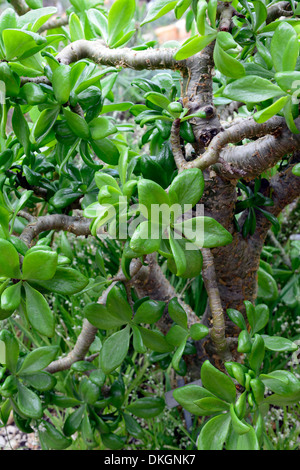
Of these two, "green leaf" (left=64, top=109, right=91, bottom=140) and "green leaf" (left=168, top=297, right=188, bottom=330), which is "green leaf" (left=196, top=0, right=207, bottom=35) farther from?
"green leaf" (left=168, top=297, right=188, bottom=330)

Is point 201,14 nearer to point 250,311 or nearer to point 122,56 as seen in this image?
point 122,56

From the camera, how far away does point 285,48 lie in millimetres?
432

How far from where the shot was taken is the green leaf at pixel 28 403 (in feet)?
2.05

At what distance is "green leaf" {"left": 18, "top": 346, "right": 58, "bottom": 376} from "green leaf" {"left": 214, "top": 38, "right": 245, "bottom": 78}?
47cm

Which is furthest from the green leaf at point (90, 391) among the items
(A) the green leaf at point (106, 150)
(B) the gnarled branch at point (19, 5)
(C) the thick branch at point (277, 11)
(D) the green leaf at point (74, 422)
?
(B) the gnarled branch at point (19, 5)

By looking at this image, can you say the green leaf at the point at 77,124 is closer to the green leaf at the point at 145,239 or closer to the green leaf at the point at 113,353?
the green leaf at the point at 145,239

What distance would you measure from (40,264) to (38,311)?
64 millimetres

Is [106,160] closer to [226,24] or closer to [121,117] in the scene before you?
[226,24]

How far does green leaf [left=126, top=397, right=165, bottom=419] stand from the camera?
794mm

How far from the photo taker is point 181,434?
110 cm

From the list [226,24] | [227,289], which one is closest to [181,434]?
[227,289]

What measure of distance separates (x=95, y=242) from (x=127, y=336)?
82 cm

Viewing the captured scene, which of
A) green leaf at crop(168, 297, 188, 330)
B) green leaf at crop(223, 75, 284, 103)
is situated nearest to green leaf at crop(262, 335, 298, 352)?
green leaf at crop(168, 297, 188, 330)

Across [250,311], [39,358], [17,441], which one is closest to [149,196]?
[250,311]
